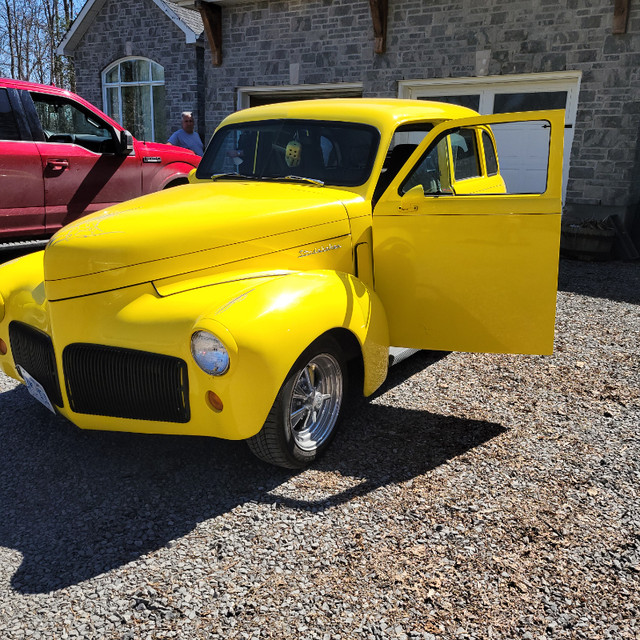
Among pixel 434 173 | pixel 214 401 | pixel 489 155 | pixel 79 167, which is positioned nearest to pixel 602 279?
pixel 489 155

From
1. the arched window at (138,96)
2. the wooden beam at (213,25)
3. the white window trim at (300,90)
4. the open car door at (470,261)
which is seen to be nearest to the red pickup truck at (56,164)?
the open car door at (470,261)

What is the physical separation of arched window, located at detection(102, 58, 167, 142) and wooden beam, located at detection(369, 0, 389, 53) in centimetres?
619

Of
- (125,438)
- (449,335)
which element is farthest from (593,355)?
(125,438)

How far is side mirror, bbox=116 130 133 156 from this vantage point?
7.65m

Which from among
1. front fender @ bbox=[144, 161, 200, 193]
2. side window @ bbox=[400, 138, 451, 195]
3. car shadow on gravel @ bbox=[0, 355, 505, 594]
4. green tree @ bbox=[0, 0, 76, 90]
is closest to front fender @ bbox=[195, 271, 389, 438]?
car shadow on gravel @ bbox=[0, 355, 505, 594]

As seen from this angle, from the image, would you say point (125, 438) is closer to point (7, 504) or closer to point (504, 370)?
point (7, 504)

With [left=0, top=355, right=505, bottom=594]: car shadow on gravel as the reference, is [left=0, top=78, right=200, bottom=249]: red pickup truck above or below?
above

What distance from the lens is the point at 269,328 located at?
2.93 m

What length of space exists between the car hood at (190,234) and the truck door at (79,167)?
12.7ft

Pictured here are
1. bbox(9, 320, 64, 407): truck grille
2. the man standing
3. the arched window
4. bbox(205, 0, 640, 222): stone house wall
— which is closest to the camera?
bbox(9, 320, 64, 407): truck grille

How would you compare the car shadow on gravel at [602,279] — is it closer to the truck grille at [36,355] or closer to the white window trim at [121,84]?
the truck grille at [36,355]

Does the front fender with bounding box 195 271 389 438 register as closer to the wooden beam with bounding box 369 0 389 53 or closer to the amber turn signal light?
the amber turn signal light

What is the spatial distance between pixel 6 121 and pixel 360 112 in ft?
15.0

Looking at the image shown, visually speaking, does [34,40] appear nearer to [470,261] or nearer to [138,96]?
[138,96]
